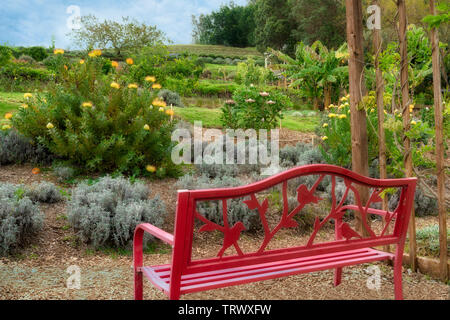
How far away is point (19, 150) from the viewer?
577 cm

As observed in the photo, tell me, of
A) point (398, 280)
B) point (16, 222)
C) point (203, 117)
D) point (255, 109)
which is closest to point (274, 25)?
point (203, 117)

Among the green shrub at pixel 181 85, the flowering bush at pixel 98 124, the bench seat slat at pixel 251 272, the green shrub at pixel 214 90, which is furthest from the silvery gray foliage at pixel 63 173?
the green shrub at pixel 214 90

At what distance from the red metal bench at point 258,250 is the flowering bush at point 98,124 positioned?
3196 mm

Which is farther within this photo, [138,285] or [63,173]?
[63,173]

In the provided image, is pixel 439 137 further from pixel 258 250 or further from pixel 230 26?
pixel 230 26

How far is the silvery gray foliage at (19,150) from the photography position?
5719 millimetres

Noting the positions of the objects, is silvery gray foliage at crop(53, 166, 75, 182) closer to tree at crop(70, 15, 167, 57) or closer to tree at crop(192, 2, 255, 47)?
tree at crop(70, 15, 167, 57)

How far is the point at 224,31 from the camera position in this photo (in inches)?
2297

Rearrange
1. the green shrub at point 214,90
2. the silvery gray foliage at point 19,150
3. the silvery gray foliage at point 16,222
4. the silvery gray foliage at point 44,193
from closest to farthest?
the silvery gray foliage at point 16,222 < the silvery gray foliage at point 44,193 < the silvery gray foliage at point 19,150 < the green shrub at point 214,90

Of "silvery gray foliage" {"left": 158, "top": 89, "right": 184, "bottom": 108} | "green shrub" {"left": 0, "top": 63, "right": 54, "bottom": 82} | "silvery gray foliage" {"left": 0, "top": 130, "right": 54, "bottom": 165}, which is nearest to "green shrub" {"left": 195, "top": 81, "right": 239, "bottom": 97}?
"silvery gray foliage" {"left": 158, "top": 89, "right": 184, "bottom": 108}

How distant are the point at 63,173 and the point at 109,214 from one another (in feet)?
4.78

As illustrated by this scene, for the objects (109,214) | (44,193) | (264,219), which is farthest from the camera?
(44,193)

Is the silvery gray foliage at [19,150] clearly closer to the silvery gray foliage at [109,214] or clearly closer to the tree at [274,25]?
the silvery gray foliage at [109,214]
